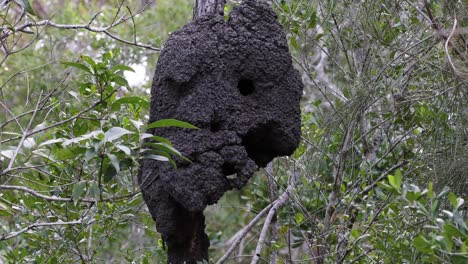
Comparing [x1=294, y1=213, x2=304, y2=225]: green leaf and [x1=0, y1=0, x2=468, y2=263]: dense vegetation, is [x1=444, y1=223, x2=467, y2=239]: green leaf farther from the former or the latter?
[x1=294, y1=213, x2=304, y2=225]: green leaf

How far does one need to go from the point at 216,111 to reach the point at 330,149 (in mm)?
1417

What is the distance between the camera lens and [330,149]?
4367 mm

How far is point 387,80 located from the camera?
384 centimetres

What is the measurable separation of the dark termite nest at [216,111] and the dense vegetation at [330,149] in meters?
0.13

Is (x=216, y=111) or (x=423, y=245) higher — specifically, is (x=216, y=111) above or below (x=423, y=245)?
above

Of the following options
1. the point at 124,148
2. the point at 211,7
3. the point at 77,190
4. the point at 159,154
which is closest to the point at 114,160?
the point at 124,148

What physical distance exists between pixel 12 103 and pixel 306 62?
4.53 m

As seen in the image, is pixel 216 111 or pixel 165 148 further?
pixel 216 111

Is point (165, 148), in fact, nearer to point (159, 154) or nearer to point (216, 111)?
point (159, 154)

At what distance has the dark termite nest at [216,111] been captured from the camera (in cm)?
301

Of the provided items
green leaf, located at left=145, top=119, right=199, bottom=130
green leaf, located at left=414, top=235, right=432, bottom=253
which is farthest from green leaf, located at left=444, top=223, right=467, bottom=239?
green leaf, located at left=145, top=119, right=199, bottom=130

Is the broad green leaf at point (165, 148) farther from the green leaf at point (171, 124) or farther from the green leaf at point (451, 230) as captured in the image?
the green leaf at point (451, 230)

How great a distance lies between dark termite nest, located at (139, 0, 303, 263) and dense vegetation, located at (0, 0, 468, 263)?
0.13 m

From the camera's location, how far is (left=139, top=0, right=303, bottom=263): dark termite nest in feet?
9.89
